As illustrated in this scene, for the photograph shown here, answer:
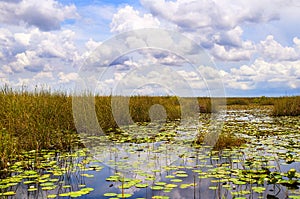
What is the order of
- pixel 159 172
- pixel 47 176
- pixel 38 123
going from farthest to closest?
pixel 38 123 → pixel 159 172 → pixel 47 176

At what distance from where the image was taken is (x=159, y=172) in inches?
185

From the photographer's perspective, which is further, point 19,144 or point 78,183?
point 19,144

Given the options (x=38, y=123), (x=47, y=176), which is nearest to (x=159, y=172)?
(x=47, y=176)

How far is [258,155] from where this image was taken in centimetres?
576

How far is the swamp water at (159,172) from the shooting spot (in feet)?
12.4

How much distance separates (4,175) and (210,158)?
3.40m

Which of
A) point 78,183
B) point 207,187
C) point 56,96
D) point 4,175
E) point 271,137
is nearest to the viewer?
Result: point 207,187

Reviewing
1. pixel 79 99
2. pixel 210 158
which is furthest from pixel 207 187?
pixel 79 99

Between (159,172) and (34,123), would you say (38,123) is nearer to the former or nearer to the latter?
(34,123)

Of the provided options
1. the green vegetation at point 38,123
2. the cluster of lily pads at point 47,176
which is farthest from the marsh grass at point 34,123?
the cluster of lily pads at point 47,176

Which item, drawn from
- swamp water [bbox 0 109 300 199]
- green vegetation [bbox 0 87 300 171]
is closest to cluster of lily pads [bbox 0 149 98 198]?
swamp water [bbox 0 109 300 199]

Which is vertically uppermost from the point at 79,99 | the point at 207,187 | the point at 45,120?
the point at 79,99

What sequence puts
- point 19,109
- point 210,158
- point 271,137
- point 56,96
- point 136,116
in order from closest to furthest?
point 210,158 < point 19,109 < point 271,137 < point 56,96 < point 136,116

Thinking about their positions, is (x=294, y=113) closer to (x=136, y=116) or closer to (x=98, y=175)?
(x=136, y=116)
